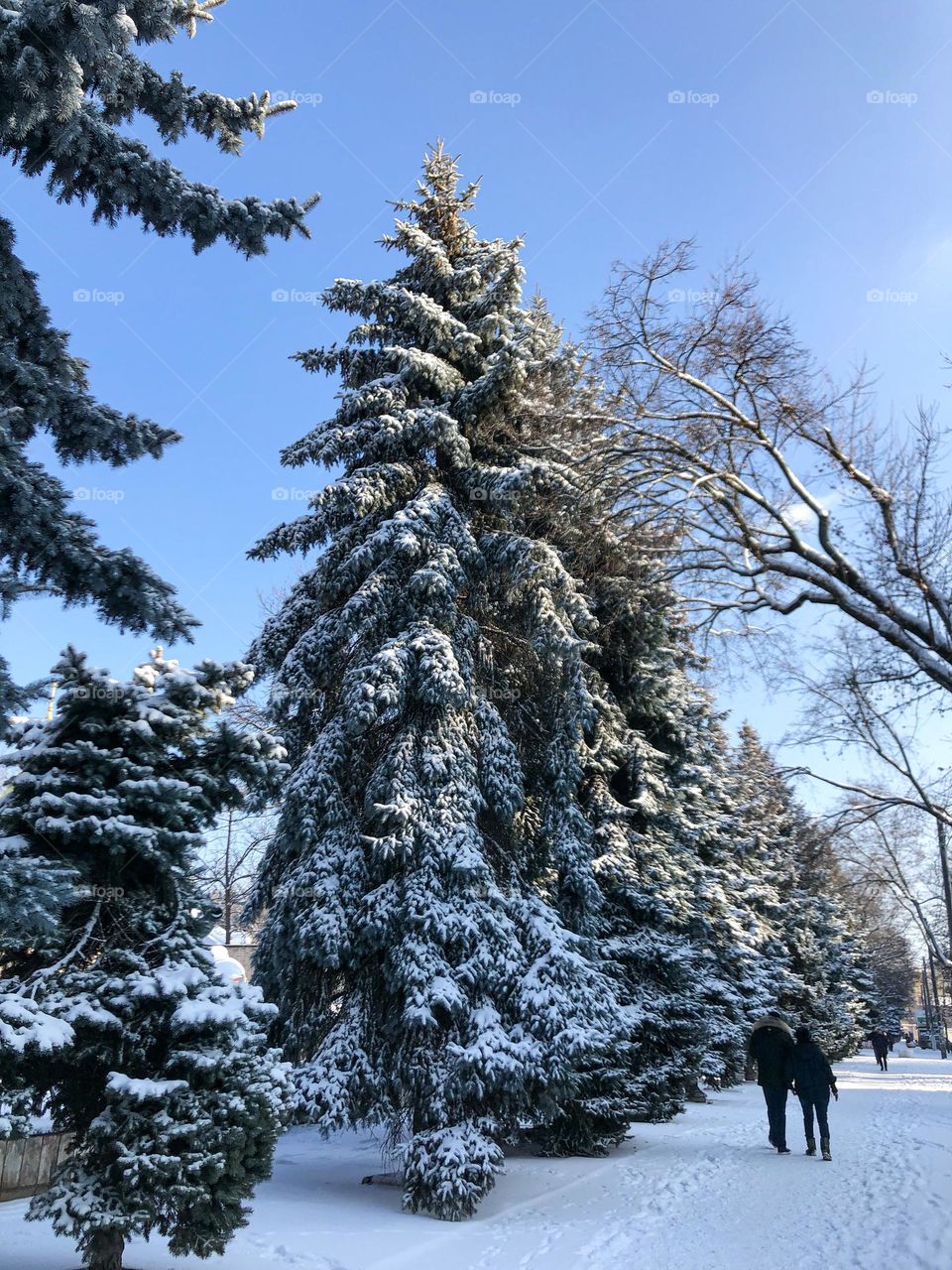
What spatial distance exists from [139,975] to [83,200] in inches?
256

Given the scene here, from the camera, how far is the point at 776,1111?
39.7ft

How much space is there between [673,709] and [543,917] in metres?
7.31

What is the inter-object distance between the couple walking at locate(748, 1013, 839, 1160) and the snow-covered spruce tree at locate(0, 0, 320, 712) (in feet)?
31.6

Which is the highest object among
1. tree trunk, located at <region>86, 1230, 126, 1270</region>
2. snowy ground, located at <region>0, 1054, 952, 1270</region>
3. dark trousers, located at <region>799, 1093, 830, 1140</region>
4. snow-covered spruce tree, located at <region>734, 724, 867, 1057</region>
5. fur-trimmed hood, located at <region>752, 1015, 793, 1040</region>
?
snow-covered spruce tree, located at <region>734, 724, 867, 1057</region>

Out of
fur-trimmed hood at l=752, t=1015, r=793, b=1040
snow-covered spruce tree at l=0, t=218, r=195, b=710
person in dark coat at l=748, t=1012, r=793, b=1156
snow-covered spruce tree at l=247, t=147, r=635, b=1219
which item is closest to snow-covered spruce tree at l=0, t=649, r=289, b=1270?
snow-covered spruce tree at l=0, t=218, r=195, b=710

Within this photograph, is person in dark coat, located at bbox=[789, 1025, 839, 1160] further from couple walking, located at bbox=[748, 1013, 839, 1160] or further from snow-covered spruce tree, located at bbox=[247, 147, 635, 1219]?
snow-covered spruce tree, located at bbox=[247, 147, 635, 1219]

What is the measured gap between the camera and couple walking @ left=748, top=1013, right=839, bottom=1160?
11.4 metres

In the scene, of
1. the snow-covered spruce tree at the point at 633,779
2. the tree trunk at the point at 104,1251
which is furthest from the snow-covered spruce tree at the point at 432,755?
the tree trunk at the point at 104,1251

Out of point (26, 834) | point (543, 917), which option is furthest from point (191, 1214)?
point (543, 917)

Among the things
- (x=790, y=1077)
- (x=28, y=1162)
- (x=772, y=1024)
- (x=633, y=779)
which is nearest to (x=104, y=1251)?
(x=28, y=1162)

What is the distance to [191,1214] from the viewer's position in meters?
5.63

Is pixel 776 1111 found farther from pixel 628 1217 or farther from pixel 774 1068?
pixel 628 1217

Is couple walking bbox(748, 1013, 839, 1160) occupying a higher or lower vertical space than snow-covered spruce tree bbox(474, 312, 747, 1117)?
lower

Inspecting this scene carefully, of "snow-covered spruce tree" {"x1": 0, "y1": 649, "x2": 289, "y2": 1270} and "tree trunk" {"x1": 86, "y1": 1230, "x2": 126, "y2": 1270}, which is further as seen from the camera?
"tree trunk" {"x1": 86, "y1": 1230, "x2": 126, "y2": 1270}
